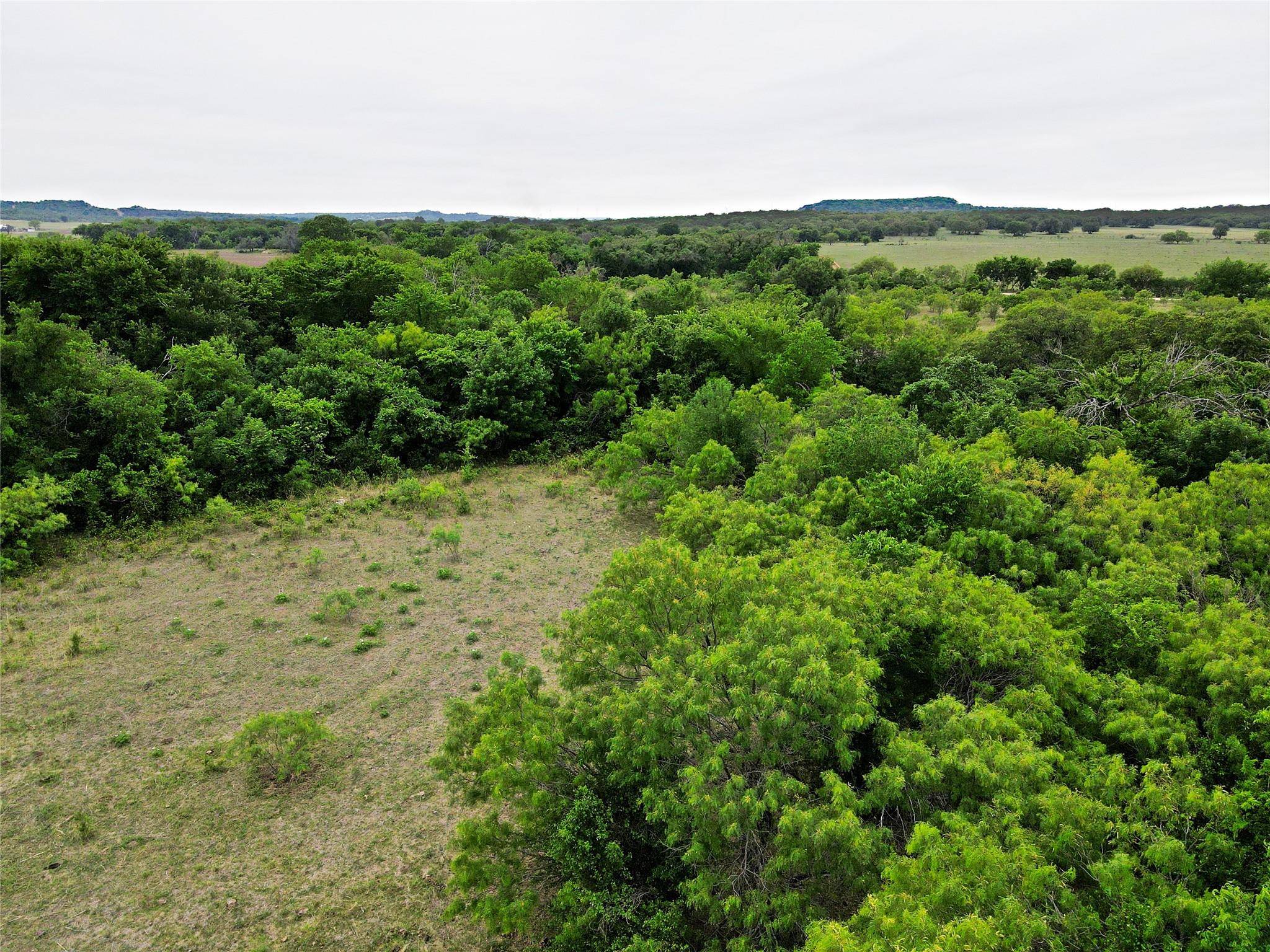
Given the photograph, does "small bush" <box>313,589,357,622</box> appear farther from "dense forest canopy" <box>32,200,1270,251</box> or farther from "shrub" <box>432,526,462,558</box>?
"dense forest canopy" <box>32,200,1270,251</box>

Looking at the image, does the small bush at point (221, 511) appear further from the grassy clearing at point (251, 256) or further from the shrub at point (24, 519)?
the grassy clearing at point (251, 256)

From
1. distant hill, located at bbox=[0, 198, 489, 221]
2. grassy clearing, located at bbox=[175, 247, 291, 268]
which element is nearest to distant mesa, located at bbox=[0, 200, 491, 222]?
distant hill, located at bbox=[0, 198, 489, 221]

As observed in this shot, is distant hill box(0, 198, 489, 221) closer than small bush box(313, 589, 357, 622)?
No

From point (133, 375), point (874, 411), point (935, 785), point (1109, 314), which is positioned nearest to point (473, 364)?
point (133, 375)

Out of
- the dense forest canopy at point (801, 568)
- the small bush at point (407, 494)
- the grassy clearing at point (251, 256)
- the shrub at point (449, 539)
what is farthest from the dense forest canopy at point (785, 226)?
the shrub at point (449, 539)

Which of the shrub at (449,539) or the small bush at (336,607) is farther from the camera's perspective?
the shrub at (449,539)

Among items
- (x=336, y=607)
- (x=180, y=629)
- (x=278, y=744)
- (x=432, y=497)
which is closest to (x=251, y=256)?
(x=432, y=497)
